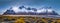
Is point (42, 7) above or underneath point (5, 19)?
above

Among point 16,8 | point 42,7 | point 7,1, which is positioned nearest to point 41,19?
point 42,7

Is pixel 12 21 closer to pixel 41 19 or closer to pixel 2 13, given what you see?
pixel 2 13

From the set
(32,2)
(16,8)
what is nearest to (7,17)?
(16,8)

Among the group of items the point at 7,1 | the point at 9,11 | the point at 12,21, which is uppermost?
the point at 7,1

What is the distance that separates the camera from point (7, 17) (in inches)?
142

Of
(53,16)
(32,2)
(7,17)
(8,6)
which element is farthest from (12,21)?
(53,16)

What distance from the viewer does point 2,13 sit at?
3.62 m

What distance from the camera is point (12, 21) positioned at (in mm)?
3555

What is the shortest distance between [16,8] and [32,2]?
1.38 feet

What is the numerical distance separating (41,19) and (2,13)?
97 cm

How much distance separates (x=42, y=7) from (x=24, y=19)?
0.53 meters

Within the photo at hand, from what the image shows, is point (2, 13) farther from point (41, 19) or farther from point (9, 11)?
point (41, 19)

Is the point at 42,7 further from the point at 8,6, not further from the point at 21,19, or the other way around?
the point at 8,6

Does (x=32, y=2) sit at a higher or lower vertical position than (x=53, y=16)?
higher
